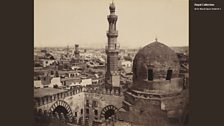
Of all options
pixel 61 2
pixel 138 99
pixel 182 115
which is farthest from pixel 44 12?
pixel 182 115

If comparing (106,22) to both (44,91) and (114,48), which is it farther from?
(44,91)

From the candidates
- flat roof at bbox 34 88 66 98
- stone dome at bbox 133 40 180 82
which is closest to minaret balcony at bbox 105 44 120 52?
stone dome at bbox 133 40 180 82

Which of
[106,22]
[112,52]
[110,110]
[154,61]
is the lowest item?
[110,110]

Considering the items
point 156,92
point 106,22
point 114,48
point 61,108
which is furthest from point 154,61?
point 61,108

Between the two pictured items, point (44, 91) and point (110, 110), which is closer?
point (44, 91)

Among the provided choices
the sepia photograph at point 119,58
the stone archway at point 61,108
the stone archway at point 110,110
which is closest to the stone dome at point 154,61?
the sepia photograph at point 119,58

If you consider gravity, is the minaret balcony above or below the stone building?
above

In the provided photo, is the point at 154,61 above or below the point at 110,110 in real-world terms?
above

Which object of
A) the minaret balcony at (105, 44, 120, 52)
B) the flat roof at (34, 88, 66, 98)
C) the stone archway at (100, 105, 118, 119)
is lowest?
the stone archway at (100, 105, 118, 119)

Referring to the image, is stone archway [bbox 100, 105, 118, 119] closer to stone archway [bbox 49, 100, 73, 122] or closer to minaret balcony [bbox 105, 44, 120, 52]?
Result: stone archway [bbox 49, 100, 73, 122]
